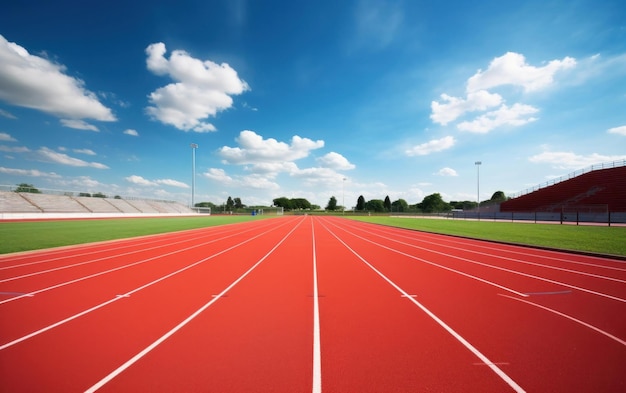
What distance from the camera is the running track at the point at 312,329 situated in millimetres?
2734

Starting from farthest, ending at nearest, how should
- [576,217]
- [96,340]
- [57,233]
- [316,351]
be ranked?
[576,217], [57,233], [96,340], [316,351]

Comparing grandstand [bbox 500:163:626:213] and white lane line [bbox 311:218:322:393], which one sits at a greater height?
grandstand [bbox 500:163:626:213]

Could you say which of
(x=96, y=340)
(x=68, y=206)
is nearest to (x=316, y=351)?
(x=96, y=340)

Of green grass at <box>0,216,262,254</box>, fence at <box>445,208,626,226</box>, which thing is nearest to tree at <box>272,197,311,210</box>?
fence at <box>445,208,626,226</box>

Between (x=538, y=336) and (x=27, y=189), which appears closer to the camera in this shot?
(x=538, y=336)

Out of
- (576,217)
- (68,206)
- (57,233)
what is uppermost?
(68,206)

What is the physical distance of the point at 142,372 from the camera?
9.34 ft

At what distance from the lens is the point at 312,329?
3867 mm

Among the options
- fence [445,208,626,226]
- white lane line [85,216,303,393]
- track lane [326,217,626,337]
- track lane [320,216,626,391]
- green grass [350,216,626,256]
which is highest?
A: fence [445,208,626,226]

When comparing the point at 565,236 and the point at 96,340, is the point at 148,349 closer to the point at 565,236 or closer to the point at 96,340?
the point at 96,340

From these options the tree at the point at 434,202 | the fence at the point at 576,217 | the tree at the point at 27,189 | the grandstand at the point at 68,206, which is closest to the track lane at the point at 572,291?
the fence at the point at 576,217

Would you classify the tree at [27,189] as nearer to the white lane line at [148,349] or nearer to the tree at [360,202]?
the white lane line at [148,349]

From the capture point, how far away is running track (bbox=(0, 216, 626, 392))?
8.97ft

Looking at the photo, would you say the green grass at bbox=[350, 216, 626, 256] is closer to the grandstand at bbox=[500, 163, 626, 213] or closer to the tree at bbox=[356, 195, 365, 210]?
the grandstand at bbox=[500, 163, 626, 213]
